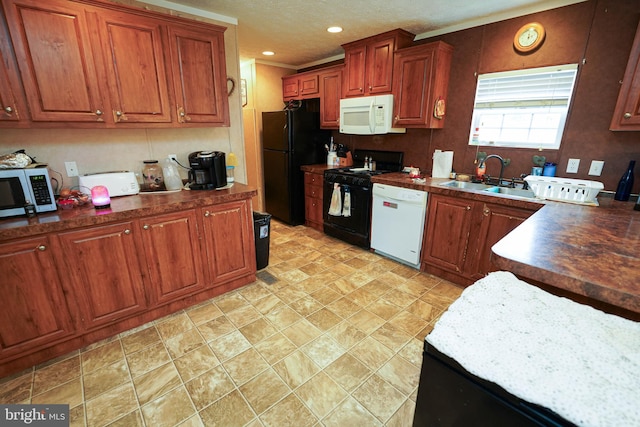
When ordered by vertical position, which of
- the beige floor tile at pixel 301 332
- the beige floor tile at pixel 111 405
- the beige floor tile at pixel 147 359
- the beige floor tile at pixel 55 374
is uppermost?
the beige floor tile at pixel 301 332

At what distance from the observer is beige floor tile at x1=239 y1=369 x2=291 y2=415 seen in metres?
1.52

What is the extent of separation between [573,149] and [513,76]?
855mm

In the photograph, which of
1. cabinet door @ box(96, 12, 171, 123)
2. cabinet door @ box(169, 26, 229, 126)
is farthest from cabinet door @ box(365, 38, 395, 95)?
cabinet door @ box(96, 12, 171, 123)

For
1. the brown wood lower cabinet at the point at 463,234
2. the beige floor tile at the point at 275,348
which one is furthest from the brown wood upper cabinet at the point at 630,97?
the beige floor tile at the point at 275,348

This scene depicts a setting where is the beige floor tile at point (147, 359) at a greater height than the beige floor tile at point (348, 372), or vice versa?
the beige floor tile at point (348, 372)

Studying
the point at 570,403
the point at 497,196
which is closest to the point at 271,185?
the point at 497,196

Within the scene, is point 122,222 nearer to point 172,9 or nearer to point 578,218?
point 172,9

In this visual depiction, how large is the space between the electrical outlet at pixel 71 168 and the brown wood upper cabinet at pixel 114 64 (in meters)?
0.41

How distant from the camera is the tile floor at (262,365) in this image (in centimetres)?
148

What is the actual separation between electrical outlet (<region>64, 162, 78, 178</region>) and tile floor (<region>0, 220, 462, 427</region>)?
51.0 inches

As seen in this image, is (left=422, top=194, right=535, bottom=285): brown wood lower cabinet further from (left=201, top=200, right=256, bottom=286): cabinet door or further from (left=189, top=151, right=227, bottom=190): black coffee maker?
(left=189, top=151, right=227, bottom=190): black coffee maker

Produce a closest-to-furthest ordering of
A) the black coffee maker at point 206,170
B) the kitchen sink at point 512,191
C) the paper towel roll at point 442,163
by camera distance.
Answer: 1. the black coffee maker at point 206,170
2. the kitchen sink at point 512,191
3. the paper towel roll at point 442,163

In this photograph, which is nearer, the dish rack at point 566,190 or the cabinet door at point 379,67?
the dish rack at point 566,190

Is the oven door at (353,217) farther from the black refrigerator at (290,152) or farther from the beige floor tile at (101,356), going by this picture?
the beige floor tile at (101,356)
